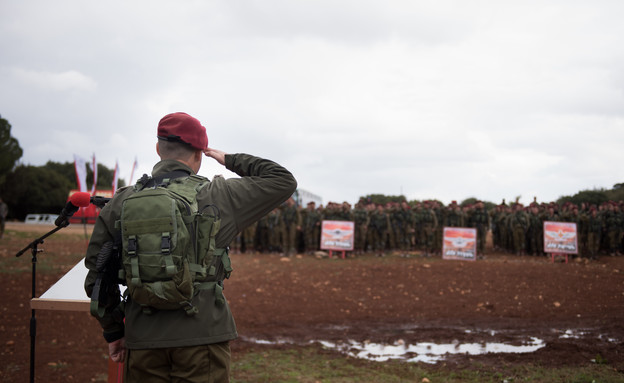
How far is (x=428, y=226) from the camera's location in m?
20.6

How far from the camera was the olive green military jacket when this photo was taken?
239cm

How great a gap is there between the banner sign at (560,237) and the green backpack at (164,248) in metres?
18.4

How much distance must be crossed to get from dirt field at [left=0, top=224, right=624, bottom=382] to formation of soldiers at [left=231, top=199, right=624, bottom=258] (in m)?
2.61

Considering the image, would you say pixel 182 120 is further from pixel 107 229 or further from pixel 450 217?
pixel 450 217

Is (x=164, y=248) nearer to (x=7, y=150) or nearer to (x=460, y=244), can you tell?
(x=460, y=244)

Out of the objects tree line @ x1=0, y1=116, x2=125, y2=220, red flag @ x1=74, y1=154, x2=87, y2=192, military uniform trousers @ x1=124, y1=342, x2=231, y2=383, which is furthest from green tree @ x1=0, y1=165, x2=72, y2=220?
military uniform trousers @ x1=124, y1=342, x2=231, y2=383

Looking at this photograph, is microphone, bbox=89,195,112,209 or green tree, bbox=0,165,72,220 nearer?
microphone, bbox=89,195,112,209

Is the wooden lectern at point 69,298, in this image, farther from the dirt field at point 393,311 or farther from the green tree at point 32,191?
the green tree at point 32,191

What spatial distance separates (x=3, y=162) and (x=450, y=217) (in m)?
46.2

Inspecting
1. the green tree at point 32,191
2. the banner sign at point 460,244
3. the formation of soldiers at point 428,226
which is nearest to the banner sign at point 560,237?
the formation of soldiers at point 428,226

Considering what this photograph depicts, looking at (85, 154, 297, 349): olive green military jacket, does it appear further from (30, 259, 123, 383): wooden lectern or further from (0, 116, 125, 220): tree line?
(0, 116, 125, 220): tree line

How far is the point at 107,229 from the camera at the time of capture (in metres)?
2.48

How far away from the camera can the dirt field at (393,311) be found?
7166 millimetres

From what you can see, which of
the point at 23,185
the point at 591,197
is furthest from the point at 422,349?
the point at 23,185
